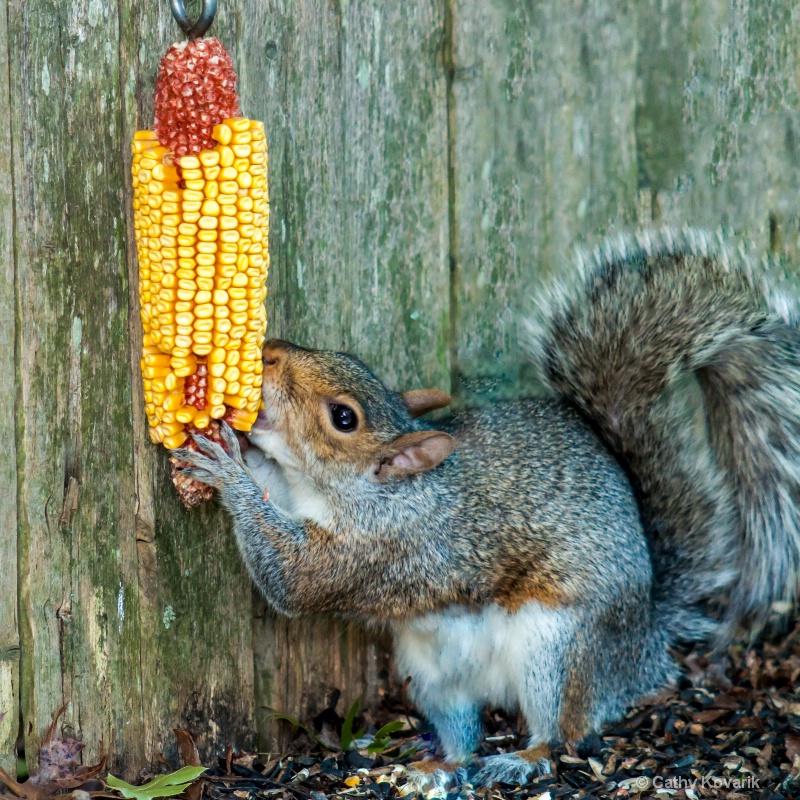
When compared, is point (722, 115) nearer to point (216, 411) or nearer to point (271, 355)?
point (271, 355)

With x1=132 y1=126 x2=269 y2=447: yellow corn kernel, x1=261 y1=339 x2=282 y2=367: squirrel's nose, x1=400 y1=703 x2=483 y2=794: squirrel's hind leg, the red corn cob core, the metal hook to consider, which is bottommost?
x1=400 y1=703 x2=483 y2=794: squirrel's hind leg

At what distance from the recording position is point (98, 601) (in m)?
2.20

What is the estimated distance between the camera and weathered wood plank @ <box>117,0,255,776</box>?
2111mm

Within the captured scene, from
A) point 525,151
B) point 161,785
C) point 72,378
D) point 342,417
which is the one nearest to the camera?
point 72,378

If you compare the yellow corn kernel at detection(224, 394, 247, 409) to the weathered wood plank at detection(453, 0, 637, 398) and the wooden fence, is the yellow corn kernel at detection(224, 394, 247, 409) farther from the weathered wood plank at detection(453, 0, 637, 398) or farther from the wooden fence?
the weathered wood plank at detection(453, 0, 637, 398)

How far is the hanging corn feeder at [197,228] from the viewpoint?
6.56 feet

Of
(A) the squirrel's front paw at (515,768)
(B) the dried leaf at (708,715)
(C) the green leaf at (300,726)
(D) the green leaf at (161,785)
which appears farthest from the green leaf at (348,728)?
(B) the dried leaf at (708,715)

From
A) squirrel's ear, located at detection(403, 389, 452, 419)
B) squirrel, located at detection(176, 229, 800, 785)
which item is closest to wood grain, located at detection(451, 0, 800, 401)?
squirrel, located at detection(176, 229, 800, 785)

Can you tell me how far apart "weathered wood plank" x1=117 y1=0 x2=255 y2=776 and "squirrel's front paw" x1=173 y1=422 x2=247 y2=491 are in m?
0.06

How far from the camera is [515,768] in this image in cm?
256

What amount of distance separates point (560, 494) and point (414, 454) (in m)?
0.42

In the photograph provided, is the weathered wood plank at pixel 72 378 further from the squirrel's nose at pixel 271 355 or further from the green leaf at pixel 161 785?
the squirrel's nose at pixel 271 355

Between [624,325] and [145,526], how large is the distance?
1254 mm

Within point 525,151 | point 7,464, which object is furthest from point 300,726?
point 525,151
